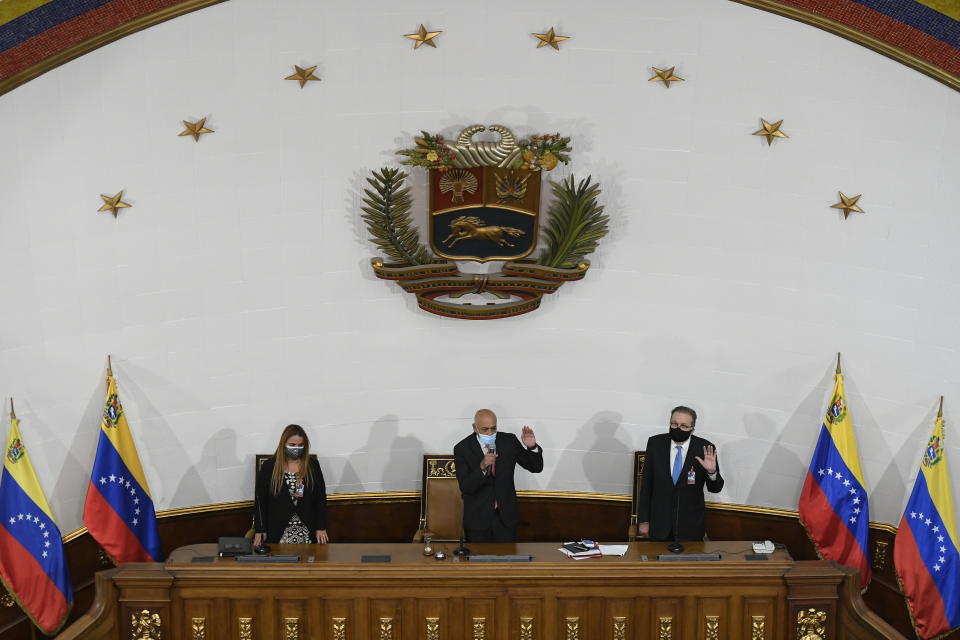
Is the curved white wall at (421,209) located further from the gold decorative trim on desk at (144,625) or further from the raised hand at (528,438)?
the gold decorative trim on desk at (144,625)

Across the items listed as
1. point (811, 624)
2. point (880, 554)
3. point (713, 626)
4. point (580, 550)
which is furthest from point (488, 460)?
point (880, 554)

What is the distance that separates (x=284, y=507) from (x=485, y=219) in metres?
2.41

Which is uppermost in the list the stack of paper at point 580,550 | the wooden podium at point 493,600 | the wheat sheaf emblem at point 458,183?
the wheat sheaf emblem at point 458,183

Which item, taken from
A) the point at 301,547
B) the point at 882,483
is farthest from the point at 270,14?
the point at 882,483

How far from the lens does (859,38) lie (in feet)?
23.3

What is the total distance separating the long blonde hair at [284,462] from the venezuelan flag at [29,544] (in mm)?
1399

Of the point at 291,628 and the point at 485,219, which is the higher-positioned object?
the point at 485,219

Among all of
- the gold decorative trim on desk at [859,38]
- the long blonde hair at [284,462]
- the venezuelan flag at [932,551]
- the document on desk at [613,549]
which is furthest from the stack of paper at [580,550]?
the gold decorative trim on desk at [859,38]

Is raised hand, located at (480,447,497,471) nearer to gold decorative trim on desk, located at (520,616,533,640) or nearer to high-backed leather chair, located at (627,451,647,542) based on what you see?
gold decorative trim on desk, located at (520,616,533,640)

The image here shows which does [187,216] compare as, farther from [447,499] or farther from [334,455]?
[447,499]

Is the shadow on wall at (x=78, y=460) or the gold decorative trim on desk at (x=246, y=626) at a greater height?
the shadow on wall at (x=78, y=460)

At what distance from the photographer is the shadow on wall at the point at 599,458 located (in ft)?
28.5

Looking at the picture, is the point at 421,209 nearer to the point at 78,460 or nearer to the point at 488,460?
the point at 488,460

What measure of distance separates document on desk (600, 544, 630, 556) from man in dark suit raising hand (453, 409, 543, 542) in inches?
32.2
